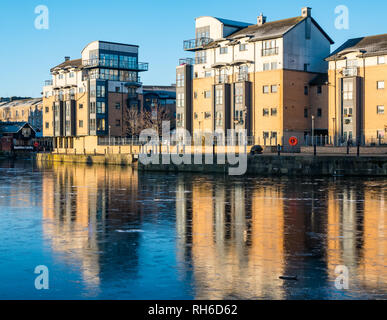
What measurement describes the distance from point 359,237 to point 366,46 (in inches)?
2227

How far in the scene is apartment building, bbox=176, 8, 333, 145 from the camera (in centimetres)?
7012

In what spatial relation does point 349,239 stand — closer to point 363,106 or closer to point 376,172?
point 376,172

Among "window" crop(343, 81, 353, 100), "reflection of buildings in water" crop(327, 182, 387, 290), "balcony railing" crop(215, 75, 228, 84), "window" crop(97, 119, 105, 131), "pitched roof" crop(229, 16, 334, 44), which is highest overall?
"pitched roof" crop(229, 16, 334, 44)

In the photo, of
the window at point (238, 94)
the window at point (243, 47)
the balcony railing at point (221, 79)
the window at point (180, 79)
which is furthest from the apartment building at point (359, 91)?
the window at point (180, 79)

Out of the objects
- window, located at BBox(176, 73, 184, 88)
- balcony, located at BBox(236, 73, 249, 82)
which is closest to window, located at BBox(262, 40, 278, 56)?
balcony, located at BBox(236, 73, 249, 82)

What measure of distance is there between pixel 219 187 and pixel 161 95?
8264 cm

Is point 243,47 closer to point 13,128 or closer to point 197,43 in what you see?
point 197,43

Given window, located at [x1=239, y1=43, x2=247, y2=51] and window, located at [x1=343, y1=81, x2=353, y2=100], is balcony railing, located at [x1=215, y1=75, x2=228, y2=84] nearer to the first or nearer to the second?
window, located at [x1=239, y1=43, x2=247, y2=51]

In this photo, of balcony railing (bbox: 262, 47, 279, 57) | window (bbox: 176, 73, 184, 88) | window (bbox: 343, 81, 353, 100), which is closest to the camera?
window (bbox: 343, 81, 353, 100)

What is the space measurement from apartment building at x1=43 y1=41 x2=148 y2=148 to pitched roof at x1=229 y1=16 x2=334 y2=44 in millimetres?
30803

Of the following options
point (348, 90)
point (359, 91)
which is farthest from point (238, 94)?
point (359, 91)

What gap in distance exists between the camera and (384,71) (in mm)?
63406
